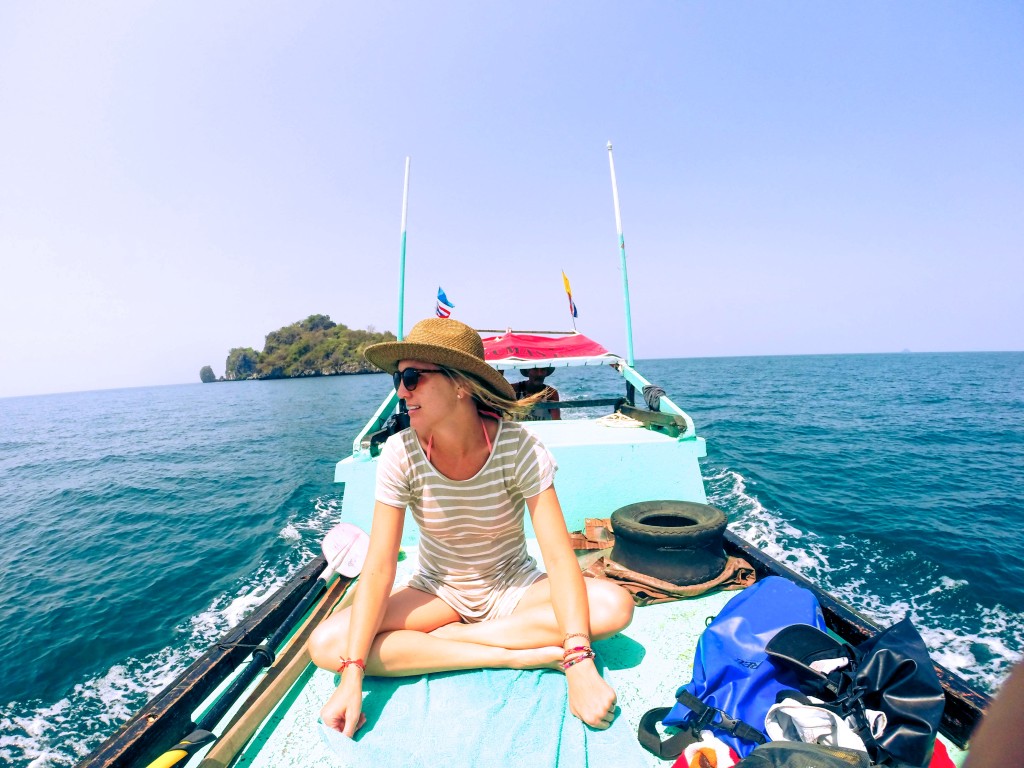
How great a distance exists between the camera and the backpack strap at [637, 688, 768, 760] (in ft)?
5.99

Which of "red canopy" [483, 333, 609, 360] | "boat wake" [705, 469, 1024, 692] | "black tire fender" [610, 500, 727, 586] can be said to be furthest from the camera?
"red canopy" [483, 333, 609, 360]

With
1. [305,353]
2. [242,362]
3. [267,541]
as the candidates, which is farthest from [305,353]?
[267,541]

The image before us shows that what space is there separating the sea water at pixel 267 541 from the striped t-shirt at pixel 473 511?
12.3ft

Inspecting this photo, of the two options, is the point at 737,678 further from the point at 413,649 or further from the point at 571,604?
the point at 413,649

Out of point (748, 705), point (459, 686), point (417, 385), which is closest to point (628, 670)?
point (748, 705)

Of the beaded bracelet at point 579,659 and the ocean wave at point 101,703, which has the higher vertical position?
the beaded bracelet at point 579,659

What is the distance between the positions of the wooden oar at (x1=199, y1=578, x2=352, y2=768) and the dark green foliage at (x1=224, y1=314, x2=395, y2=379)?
98.0 metres

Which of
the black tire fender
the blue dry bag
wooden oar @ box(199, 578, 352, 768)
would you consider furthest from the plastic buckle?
wooden oar @ box(199, 578, 352, 768)

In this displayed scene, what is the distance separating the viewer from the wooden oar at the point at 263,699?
6.25 ft

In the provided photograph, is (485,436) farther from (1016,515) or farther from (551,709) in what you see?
(1016,515)

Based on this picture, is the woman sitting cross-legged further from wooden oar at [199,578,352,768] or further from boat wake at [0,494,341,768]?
boat wake at [0,494,341,768]

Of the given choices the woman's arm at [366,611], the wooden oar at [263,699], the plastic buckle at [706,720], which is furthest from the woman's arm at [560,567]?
the wooden oar at [263,699]

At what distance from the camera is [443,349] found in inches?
75.6

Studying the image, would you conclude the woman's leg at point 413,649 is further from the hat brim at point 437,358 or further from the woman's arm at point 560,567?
the hat brim at point 437,358
